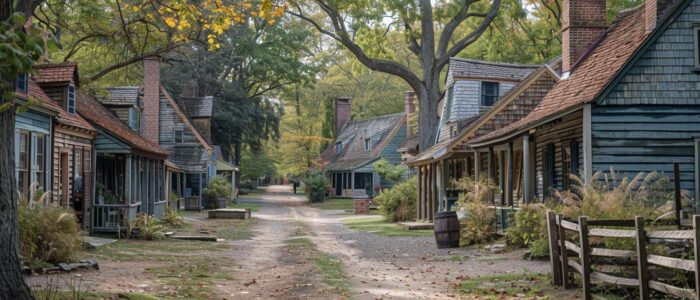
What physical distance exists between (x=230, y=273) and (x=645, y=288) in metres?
8.65

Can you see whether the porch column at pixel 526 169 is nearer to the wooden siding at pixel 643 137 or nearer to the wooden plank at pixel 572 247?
the wooden siding at pixel 643 137

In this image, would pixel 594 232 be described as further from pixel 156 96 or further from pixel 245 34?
pixel 245 34

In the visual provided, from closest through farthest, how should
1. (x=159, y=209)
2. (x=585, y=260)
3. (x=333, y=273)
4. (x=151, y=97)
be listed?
(x=585, y=260) → (x=333, y=273) → (x=159, y=209) → (x=151, y=97)

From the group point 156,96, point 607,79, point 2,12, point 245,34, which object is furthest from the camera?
point 245,34

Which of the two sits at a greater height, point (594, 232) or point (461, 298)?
point (594, 232)

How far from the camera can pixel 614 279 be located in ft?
35.4

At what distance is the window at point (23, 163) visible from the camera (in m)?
20.0

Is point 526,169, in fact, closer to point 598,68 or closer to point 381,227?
point 598,68

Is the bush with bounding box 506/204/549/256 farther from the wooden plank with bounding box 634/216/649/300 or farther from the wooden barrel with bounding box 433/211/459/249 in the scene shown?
the wooden plank with bounding box 634/216/649/300

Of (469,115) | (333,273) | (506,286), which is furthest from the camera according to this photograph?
(469,115)

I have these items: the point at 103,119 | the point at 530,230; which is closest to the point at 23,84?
the point at 103,119

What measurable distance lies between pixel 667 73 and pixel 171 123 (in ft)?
113

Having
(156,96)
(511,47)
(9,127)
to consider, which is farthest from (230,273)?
(511,47)

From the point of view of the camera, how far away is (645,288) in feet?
32.2
